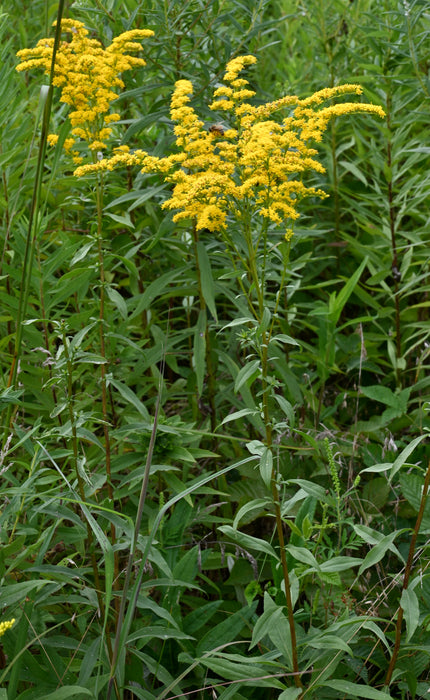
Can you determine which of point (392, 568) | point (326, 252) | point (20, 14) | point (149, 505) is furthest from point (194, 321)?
point (20, 14)

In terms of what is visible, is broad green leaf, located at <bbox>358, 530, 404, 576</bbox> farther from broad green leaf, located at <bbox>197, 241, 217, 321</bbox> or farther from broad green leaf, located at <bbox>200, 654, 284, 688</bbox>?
broad green leaf, located at <bbox>197, 241, 217, 321</bbox>

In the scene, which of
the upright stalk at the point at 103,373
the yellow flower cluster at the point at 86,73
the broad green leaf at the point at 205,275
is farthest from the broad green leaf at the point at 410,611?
the yellow flower cluster at the point at 86,73

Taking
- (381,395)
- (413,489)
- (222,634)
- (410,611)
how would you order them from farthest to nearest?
(381,395) < (413,489) < (222,634) < (410,611)

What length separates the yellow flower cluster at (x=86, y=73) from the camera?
6.13 ft

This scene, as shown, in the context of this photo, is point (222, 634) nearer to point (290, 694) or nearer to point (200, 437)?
point (290, 694)

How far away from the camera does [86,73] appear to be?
6.20ft

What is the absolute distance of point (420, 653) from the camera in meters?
1.68

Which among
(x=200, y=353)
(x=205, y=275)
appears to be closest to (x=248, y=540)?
(x=200, y=353)

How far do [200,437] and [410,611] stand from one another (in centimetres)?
76

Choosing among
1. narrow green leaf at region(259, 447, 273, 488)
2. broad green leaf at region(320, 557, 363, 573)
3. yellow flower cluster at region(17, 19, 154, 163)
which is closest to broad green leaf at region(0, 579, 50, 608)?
narrow green leaf at region(259, 447, 273, 488)

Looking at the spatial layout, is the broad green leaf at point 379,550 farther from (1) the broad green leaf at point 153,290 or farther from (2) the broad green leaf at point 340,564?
(1) the broad green leaf at point 153,290

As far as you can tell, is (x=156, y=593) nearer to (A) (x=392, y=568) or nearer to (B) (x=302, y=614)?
(B) (x=302, y=614)

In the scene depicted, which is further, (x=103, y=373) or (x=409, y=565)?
(x=103, y=373)

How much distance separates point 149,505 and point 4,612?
525mm
